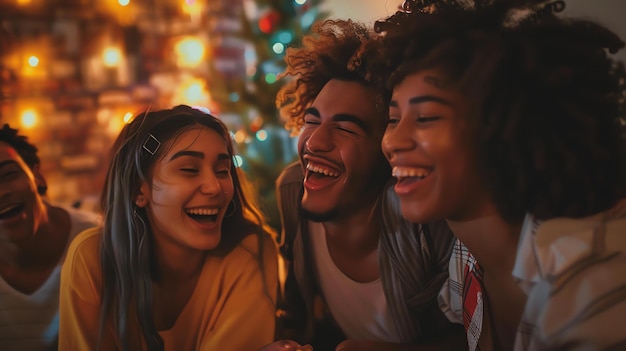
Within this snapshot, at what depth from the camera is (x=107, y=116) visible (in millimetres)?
1272

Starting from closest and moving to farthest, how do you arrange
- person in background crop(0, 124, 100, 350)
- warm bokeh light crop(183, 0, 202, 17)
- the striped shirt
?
the striped shirt < person in background crop(0, 124, 100, 350) < warm bokeh light crop(183, 0, 202, 17)

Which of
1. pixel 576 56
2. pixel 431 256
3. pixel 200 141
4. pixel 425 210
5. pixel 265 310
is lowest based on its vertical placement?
pixel 265 310

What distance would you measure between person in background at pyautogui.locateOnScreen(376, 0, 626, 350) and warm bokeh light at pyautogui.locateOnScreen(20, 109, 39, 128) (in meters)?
0.91

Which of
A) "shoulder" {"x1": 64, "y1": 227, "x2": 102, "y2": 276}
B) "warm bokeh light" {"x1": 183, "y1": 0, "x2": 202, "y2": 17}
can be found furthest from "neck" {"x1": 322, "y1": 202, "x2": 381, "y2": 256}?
"warm bokeh light" {"x1": 183, "y1": 0, "x2": 202, "y2": 17}

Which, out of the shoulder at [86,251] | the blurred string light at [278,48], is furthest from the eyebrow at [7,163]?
the blurred string light at [278,48]

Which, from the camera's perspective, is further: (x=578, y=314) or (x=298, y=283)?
(x=298, y=283)

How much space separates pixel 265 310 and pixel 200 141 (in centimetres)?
38

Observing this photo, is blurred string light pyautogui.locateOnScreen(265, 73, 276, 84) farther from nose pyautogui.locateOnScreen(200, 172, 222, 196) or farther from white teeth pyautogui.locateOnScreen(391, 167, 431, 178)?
white teeth pyautogui.locateOnScreen(391, 167, 431, 178)

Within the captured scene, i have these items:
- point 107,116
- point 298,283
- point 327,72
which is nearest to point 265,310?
point 298,283

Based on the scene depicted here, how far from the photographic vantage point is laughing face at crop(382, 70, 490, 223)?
0.80 meters

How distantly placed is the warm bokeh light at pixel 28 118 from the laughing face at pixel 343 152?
27.8 inches

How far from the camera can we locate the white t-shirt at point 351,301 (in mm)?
1040

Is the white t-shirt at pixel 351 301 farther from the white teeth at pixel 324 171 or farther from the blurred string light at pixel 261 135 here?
the blurred string light at pixel 261 135

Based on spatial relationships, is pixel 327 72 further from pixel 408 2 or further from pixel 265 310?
pixel 265 310
